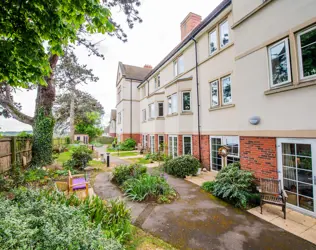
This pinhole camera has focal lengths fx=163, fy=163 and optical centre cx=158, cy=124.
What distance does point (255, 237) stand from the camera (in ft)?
13.6

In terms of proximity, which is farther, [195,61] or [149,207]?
[195,61]

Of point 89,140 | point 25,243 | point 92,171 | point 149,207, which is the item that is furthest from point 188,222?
point 89,140

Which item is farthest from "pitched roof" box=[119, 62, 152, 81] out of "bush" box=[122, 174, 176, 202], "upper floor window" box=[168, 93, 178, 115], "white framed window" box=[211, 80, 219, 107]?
"bush" box=[122, 174, 176, 202]

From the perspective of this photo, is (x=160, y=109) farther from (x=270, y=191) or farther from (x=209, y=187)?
(x=270, y=191)

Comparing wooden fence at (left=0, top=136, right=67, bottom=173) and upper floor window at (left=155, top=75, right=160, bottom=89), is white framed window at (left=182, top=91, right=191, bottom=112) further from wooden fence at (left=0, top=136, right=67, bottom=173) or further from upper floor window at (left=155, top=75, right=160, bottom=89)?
wooden fence at (left=0, top=136, right=67, bottom=173)

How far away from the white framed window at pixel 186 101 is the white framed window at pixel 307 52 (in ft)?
24.3

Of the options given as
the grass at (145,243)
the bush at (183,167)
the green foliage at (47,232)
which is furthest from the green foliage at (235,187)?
the green foliage at (47,232)

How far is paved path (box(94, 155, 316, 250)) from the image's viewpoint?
390cm

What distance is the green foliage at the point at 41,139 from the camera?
10.6m

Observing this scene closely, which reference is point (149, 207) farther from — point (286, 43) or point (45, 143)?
point (45, 143)

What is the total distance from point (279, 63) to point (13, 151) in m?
12.0

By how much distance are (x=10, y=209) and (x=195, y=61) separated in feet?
39.3

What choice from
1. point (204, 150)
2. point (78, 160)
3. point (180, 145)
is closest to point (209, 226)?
point (204, 150)

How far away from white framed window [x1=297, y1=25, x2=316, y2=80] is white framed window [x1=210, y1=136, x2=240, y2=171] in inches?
167
